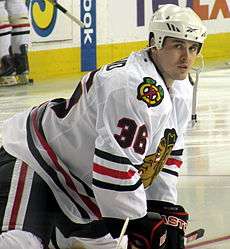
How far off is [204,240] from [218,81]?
491cm

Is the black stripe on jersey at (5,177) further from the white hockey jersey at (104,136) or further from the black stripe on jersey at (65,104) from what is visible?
the black stripe on jersey at (65,104)

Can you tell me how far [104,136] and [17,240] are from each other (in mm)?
403

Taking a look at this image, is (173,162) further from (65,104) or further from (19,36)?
(19,36)

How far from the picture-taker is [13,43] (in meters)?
7.84

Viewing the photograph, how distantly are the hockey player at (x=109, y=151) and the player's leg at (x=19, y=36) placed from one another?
16.0 feet

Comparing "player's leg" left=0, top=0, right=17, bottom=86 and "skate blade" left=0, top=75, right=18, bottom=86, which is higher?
"player's leg" left=0, top=0, right=17, bottom=86

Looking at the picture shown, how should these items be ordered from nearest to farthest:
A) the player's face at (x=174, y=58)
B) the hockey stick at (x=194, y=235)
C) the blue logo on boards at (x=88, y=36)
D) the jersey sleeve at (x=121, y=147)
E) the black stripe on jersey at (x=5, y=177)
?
the jersey sleeve at (x=121, y=147) → the player's face at (x=174, y=58) → the black stripe on jersey at (x=5, y=177) → the hockey stick at (x=194, y=235) → the blue logo on boards at (x=88, y=36)

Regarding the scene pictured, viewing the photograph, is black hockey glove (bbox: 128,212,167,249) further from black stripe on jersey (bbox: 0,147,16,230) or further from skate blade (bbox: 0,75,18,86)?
skate blade (bbox: 0,75,18,86)

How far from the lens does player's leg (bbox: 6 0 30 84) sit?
7.75 metres

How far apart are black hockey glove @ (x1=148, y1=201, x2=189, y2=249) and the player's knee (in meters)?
0.43

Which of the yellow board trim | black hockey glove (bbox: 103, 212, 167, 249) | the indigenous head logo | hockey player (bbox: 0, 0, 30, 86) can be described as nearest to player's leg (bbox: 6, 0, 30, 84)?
hockey player (bbox: 0, 0, 30, 86)

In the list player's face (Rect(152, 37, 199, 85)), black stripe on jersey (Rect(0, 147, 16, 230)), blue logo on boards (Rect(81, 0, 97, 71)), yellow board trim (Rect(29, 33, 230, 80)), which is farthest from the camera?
blue logo on boards (Rect(81, 0, 97, 71))

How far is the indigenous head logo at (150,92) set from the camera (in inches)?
99.7

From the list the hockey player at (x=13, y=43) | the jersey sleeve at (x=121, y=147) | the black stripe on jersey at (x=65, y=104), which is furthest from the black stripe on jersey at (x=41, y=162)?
the hockey player at (x=13, y=43)
